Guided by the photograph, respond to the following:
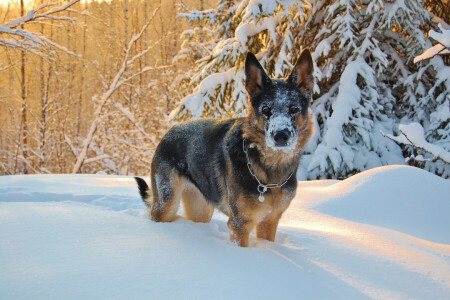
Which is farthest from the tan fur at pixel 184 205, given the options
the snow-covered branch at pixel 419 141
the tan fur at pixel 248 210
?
the snow-covered branch at pixel 419 141

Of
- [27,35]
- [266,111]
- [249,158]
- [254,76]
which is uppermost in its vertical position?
[27,35]

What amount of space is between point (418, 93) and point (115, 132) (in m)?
13.8

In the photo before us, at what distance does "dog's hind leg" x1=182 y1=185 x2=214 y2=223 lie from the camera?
3767mm

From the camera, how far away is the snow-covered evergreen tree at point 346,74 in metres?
7.16

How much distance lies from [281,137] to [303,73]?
0.83 m

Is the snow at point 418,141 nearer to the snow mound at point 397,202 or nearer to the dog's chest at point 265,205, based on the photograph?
the dog's chest at point 265,205

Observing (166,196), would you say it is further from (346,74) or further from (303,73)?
(346,74)

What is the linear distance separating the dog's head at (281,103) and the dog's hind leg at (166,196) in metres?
1.14

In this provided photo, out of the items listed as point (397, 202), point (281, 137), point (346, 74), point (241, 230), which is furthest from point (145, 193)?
point (346, 74)

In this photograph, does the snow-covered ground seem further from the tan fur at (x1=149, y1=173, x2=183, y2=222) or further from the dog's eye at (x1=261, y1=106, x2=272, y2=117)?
the dog's eye at (x1=261, y1=106, x2=272, y2=117)

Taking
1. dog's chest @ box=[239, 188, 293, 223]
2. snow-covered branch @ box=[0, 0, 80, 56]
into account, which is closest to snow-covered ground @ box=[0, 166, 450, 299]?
dog's chest @ box=[239, 188, 293, 223]

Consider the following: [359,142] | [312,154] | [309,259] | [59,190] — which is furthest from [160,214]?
[359,142]

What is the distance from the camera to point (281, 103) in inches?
116

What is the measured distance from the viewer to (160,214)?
3523 mm
